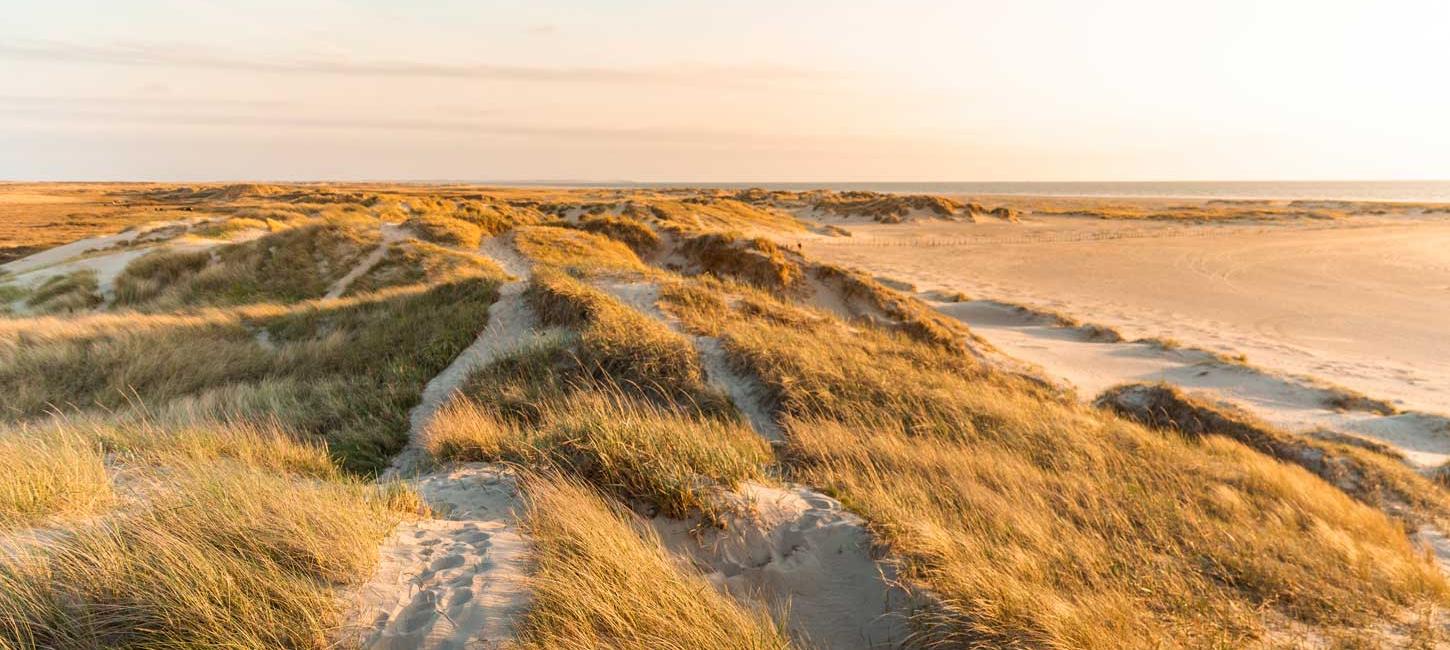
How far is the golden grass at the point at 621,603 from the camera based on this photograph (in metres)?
2.59

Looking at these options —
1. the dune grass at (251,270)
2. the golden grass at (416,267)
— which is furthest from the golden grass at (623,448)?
the dune grass at (251,270)

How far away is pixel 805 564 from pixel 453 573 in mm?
1841

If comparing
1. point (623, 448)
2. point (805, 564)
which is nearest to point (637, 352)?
point (623, 448)

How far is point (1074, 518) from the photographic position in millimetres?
4449

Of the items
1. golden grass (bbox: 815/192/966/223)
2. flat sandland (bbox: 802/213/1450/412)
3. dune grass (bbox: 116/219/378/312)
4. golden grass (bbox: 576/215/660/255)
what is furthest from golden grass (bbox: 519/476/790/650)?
golden grass (bbox: 815/192/966/223)

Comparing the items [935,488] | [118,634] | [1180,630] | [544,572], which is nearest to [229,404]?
[118,634]

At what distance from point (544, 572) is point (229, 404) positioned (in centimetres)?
630

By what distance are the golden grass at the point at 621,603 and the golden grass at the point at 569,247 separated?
1297 cm

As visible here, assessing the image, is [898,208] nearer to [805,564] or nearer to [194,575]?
[805,564]

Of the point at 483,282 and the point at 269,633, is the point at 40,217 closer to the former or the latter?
the point at 483,282

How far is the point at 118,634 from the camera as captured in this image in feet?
8.02

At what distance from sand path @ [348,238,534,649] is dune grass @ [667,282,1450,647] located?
6.46 feet

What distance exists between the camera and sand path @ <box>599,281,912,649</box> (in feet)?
10.6

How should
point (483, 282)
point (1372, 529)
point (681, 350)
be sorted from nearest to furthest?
point (1372, 529)
point (681, 350)
point (483, 282)
